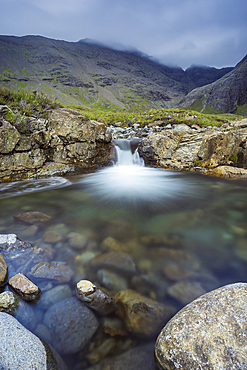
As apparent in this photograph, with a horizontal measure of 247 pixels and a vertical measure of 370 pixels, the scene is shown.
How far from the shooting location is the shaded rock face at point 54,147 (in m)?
8.35

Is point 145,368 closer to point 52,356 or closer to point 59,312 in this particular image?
point 52,356

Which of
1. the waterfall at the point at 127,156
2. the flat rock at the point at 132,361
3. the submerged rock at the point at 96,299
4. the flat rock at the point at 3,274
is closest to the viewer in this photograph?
the flat rock at the point at 132,361

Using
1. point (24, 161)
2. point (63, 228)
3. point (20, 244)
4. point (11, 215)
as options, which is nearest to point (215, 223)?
point (63, 228)

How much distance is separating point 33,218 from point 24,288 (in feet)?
9.36

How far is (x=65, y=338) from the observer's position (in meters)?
2.09

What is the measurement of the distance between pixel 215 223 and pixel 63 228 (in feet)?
15.1

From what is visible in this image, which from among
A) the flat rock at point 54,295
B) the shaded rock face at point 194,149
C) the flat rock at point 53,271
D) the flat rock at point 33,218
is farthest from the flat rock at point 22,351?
the shaded rock face at point 194,149

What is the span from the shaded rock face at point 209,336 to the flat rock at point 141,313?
44 centimetres

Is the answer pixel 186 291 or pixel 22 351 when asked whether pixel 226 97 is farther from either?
pixel 22 351

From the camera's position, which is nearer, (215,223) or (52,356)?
(52,356)

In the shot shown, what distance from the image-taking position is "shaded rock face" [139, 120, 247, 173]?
1134cm

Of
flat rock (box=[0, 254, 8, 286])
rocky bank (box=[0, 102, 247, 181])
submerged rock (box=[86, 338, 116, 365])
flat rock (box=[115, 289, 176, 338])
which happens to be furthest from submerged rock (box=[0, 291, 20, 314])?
rocky bank (box=[0, 102, 247, 181])

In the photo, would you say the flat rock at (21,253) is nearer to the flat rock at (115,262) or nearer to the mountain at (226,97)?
the flat rock at (115,262)

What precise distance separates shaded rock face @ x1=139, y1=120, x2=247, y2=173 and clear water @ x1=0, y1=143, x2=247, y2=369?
263 cm
